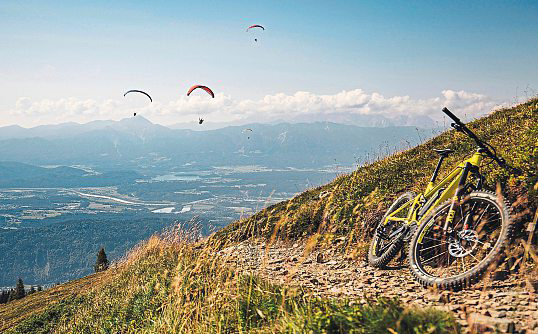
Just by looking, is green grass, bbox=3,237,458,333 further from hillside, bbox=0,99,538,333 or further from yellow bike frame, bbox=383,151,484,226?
yellow bike frame, bbox=383,151,484,226

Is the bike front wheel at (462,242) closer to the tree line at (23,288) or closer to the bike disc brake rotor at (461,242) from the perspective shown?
the bike disc brake rotor at (461,242)

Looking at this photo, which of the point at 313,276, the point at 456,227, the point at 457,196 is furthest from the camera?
the point at 313,276

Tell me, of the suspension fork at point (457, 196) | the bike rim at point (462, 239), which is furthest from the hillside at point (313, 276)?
the suspension fork at point (457, 196)

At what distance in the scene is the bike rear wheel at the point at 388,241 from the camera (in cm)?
690

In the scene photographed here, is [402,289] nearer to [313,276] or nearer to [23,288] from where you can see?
[313,276]

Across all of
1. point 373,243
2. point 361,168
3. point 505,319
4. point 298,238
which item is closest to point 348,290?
point 373,243

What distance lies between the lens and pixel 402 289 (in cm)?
595

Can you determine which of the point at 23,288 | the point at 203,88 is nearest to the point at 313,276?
the point at 203,88

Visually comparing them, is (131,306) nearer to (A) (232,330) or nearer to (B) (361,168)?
(A) (232,330)

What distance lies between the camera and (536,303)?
4523 millimetres

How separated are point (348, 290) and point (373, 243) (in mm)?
1735

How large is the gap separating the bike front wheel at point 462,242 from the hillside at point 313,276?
0.30 m

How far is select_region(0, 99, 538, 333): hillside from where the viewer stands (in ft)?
14.7

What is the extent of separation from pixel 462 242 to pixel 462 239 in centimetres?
40
